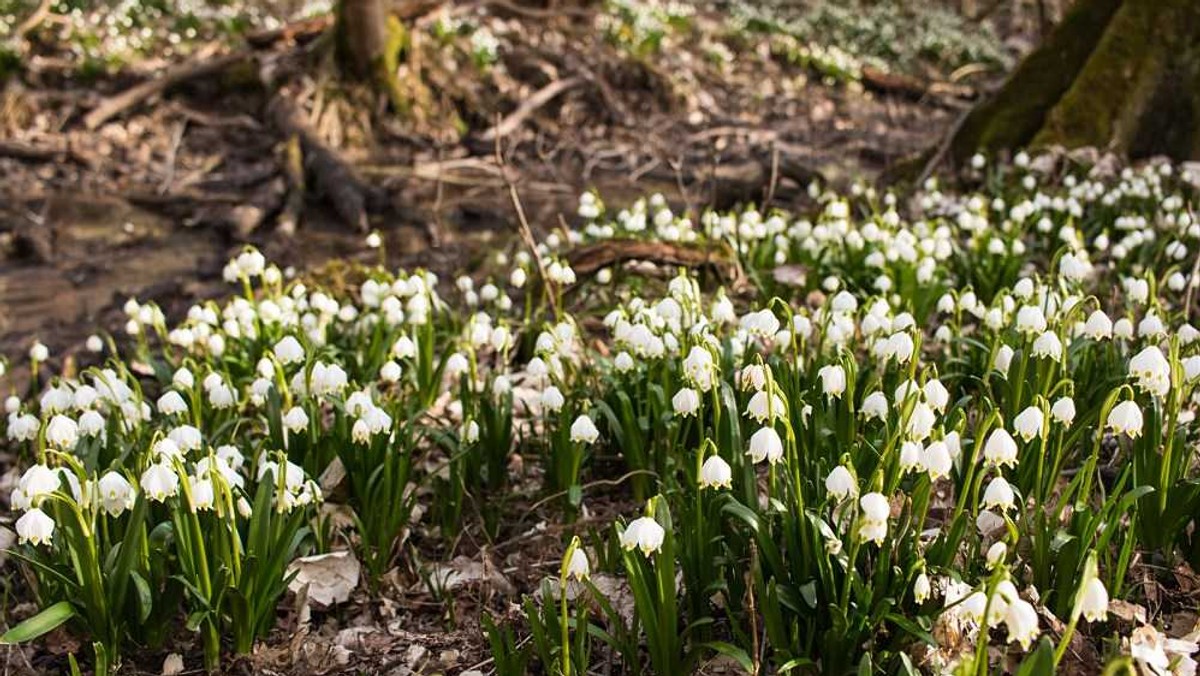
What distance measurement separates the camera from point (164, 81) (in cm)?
1043

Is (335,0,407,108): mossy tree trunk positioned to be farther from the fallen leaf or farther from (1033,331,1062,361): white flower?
(1033,331,1062,361): white flower

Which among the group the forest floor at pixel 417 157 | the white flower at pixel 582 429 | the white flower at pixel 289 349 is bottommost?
the forest floor at pixel 417 157

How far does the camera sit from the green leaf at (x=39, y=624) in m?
2.16

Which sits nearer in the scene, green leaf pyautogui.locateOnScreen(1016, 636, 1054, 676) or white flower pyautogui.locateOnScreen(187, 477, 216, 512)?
green leaf pyautogui.locateOnScreen(1016, 636, 1054, 676)

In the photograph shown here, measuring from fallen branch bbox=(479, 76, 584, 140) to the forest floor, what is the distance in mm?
35

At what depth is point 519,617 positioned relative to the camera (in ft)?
8.98

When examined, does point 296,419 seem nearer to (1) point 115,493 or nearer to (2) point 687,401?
(1) point 115,493

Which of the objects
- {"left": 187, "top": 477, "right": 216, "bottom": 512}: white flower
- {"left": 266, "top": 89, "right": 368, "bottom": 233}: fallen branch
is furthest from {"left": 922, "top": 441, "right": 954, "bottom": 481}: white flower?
{"left": 266, "top": 89, "right": 368, "bottom": 233}: fallen branch

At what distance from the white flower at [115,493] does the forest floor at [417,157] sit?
46cm

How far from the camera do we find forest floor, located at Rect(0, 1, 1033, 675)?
10.3 ft

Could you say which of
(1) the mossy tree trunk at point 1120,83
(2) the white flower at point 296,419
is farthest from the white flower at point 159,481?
(1) the mossy tree trunk at point 1120,83

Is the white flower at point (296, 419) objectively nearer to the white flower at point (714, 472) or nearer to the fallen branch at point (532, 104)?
the white flower at point (714, 472)

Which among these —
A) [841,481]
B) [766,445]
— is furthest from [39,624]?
[841,481]

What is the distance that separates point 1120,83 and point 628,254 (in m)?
3.40
